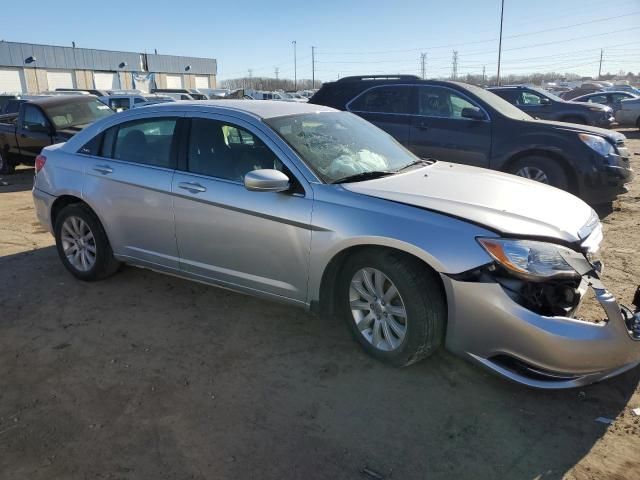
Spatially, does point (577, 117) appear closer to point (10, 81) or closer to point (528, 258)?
point (528, 258)

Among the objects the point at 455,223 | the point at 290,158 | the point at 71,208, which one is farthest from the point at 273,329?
the point at 71,208

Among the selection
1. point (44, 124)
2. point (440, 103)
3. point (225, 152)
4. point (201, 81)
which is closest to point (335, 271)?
point (225, 152)

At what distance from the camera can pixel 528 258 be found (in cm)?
281

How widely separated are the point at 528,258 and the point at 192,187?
2428mm

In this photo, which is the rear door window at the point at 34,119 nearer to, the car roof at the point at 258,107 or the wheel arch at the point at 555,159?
the car roof at the point at 258,107

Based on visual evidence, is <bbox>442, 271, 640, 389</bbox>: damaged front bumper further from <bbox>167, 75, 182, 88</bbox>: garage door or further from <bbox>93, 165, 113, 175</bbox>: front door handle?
<bbox>167, 75, 182, 88</bbox>: garage door

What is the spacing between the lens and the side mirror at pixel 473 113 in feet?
23.7

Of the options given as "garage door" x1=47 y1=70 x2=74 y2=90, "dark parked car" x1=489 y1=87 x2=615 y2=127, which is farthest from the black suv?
"garage door" x1=47 y1=70 x2=74 y2=90

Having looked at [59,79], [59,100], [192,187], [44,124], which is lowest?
[192,187]

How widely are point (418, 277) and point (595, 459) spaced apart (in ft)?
4.11

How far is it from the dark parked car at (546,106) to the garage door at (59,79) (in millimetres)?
46529

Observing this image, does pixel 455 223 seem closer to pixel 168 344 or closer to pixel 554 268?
pixel 554 268

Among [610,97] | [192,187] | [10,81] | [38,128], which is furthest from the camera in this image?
[10,81]

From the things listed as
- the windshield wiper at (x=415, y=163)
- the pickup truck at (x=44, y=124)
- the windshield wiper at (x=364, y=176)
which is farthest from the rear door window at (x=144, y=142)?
the pickup truck at (x=44, y=124)
